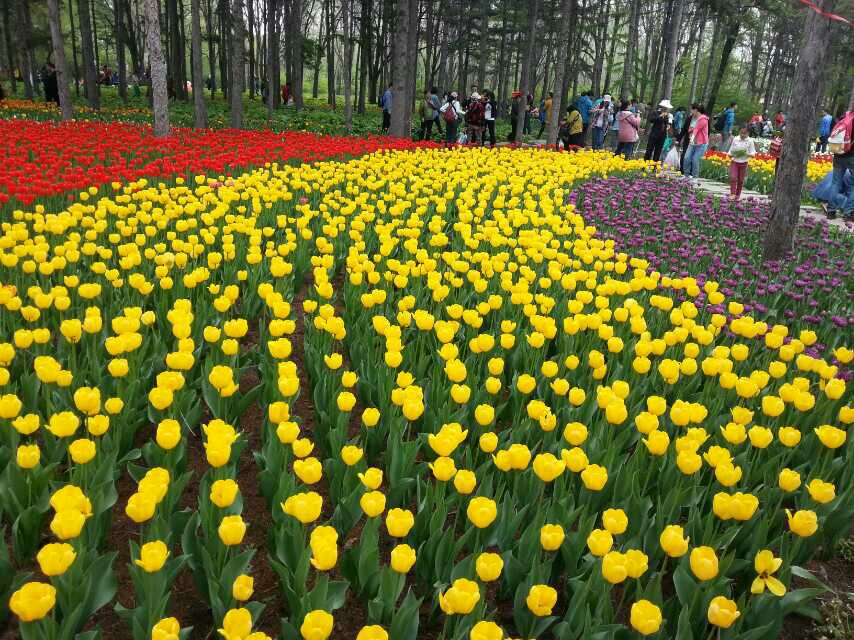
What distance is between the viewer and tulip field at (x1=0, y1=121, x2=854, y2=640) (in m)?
1.84

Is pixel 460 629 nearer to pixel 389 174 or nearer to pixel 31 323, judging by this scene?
pixel 31 323

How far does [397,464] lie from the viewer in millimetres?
2535

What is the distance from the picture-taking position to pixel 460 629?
70.7 inches

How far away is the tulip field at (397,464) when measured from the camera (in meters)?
1.84

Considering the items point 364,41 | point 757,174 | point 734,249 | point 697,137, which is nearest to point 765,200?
point 697,137

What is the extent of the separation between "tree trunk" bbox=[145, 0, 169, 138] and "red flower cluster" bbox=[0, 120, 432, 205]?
0.41 metres

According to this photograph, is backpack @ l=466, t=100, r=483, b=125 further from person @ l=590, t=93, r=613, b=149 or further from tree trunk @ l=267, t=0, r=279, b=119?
tree trunk @ l=267, t=0, r=279, b=119

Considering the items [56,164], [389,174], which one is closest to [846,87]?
[389,174]

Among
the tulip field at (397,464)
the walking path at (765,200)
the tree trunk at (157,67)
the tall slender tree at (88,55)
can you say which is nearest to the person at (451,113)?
the walking path at (765,200)

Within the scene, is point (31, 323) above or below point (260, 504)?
above

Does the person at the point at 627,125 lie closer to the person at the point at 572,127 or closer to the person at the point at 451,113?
the person at the point at 572,127

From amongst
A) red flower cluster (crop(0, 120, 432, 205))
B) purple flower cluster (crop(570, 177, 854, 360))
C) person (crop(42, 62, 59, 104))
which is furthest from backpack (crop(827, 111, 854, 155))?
person (crop(42, 62, 59, 104))

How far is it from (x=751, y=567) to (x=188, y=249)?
3.87 meters

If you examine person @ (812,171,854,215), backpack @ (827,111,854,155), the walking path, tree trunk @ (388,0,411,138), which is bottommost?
the walking path
